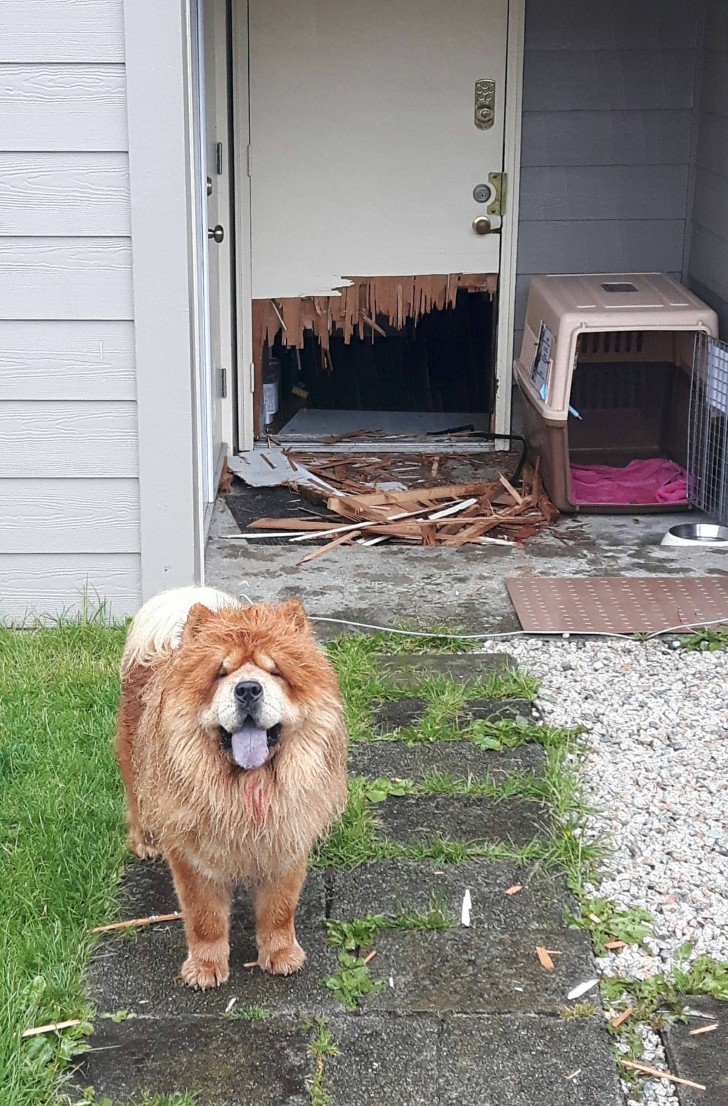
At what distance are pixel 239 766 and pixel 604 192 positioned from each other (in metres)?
4.91

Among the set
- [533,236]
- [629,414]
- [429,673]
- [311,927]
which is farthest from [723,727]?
[533,236]

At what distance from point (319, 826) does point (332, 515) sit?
3.20 m

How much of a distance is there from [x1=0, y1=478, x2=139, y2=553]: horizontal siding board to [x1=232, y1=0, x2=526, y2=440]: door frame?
2.22 metres

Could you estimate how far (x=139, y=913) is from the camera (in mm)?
2832

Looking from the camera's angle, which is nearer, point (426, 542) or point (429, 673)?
point (429, 673)

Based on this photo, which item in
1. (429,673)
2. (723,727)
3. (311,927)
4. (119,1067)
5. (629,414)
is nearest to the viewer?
(119,1067)

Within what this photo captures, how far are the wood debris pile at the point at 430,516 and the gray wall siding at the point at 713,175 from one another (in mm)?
1225

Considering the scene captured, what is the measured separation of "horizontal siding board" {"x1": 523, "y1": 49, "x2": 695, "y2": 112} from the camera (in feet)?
20.3

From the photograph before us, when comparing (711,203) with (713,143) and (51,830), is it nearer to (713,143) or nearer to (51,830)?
(713,143)

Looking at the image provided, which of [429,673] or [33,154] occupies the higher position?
[33,154]

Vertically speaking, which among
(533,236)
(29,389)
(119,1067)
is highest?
(533,236)

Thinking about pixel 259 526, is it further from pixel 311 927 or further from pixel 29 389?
pixel 311 927

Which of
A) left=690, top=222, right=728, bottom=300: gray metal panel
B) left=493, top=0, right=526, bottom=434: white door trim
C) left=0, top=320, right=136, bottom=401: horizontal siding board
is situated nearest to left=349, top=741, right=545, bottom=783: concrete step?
left=0, top=320, right=136, bottom=401: horizontal siding board

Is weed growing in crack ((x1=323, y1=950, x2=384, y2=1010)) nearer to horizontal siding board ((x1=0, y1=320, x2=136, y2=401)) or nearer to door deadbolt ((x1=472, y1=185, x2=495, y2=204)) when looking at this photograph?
horizontal siding board ((x1=0, y1=320, x2=136, y2=401))
